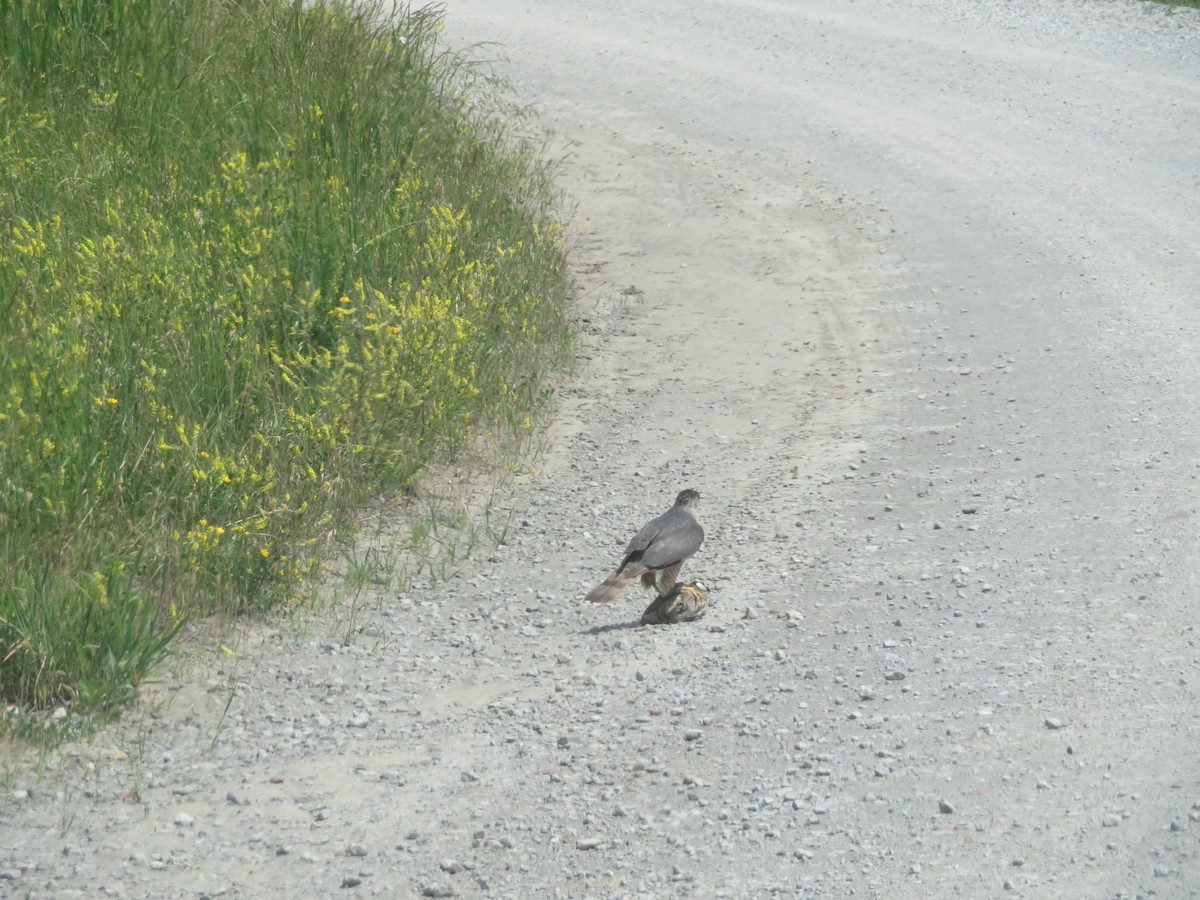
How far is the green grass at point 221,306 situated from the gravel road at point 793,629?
16.5 inches

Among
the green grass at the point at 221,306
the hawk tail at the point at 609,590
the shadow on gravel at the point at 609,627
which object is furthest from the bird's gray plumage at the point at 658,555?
the green grass at the point at 221,306

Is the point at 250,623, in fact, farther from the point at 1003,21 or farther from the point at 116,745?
the point at 1003,21

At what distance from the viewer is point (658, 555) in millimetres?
5559

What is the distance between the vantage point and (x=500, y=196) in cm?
941

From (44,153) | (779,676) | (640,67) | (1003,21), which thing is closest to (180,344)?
(44,153)

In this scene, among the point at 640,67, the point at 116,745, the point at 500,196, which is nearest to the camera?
the point at 116,745

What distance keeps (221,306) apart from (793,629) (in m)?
2.90

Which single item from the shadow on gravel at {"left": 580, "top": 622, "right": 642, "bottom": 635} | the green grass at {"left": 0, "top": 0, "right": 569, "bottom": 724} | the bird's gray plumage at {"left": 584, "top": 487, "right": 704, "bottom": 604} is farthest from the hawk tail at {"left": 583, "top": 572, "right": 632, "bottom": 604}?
the green grass at {"left": 0, "top": 0, "right": 569, "bottom": 724}

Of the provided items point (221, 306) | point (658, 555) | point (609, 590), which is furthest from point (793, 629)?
point (221, 306)

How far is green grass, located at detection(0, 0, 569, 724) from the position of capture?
5.33 meters

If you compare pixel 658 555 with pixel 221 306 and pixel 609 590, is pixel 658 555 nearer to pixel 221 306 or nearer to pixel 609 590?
pixel 609 590

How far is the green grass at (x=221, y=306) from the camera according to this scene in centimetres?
533

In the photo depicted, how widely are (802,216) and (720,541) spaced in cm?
498

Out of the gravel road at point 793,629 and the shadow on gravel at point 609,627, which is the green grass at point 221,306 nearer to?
the gravel road at point 793,629
